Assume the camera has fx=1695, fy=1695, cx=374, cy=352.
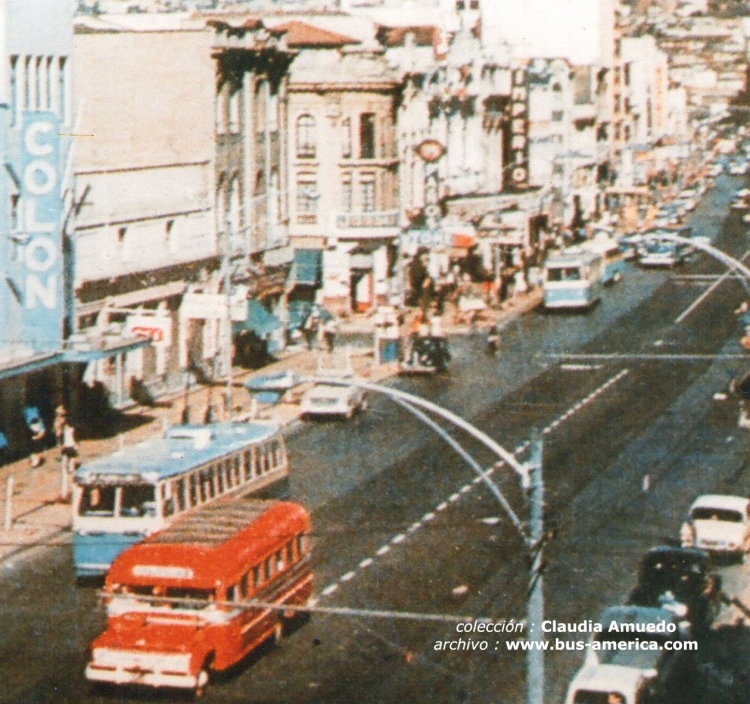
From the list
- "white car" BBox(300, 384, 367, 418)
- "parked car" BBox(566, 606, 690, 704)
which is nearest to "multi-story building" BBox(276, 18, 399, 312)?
"white car" BBox(300, 384, 367, 418)

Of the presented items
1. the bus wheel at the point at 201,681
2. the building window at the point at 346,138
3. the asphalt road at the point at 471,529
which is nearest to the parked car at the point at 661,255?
the building window at the point at 346,138

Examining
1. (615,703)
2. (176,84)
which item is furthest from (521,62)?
(615,703)

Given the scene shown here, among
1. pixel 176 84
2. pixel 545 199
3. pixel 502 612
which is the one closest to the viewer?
pixel 502 612

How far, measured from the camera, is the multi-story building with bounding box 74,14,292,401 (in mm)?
61094

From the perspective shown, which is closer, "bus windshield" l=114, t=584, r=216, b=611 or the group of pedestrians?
"bus windshield" l=114, t=584, r=216, b=611

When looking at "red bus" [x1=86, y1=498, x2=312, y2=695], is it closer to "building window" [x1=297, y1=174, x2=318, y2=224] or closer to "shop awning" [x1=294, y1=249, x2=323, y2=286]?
"shop awning" [x1=294, y1=249, x2=323, y2=286]

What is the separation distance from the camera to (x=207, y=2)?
107188 mm

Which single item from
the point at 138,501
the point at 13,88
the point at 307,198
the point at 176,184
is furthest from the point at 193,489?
the point at 307,198

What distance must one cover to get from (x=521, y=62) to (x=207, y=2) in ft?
99.1

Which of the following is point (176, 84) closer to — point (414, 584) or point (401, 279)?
point (401, 279)

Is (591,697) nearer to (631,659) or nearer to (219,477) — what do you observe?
(631,659)

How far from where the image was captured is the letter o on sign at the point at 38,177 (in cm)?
5306

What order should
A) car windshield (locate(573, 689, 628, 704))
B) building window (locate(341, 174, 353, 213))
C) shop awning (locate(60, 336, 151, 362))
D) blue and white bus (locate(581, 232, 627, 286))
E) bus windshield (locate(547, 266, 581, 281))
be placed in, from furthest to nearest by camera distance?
blue and white bus (locate(581, 232, 627, 286)) < bus windshield (locate(547, 266, 581, 281)) < building window (locate(341, 174, 353, 213)) < shop awning (locate(60, 336, 151, 362)) < car windshield (locate(573, 689, 628, 704))

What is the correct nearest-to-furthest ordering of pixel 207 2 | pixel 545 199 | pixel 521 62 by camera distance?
pixel 207 2, pixel 545 199, pixel 521 62
